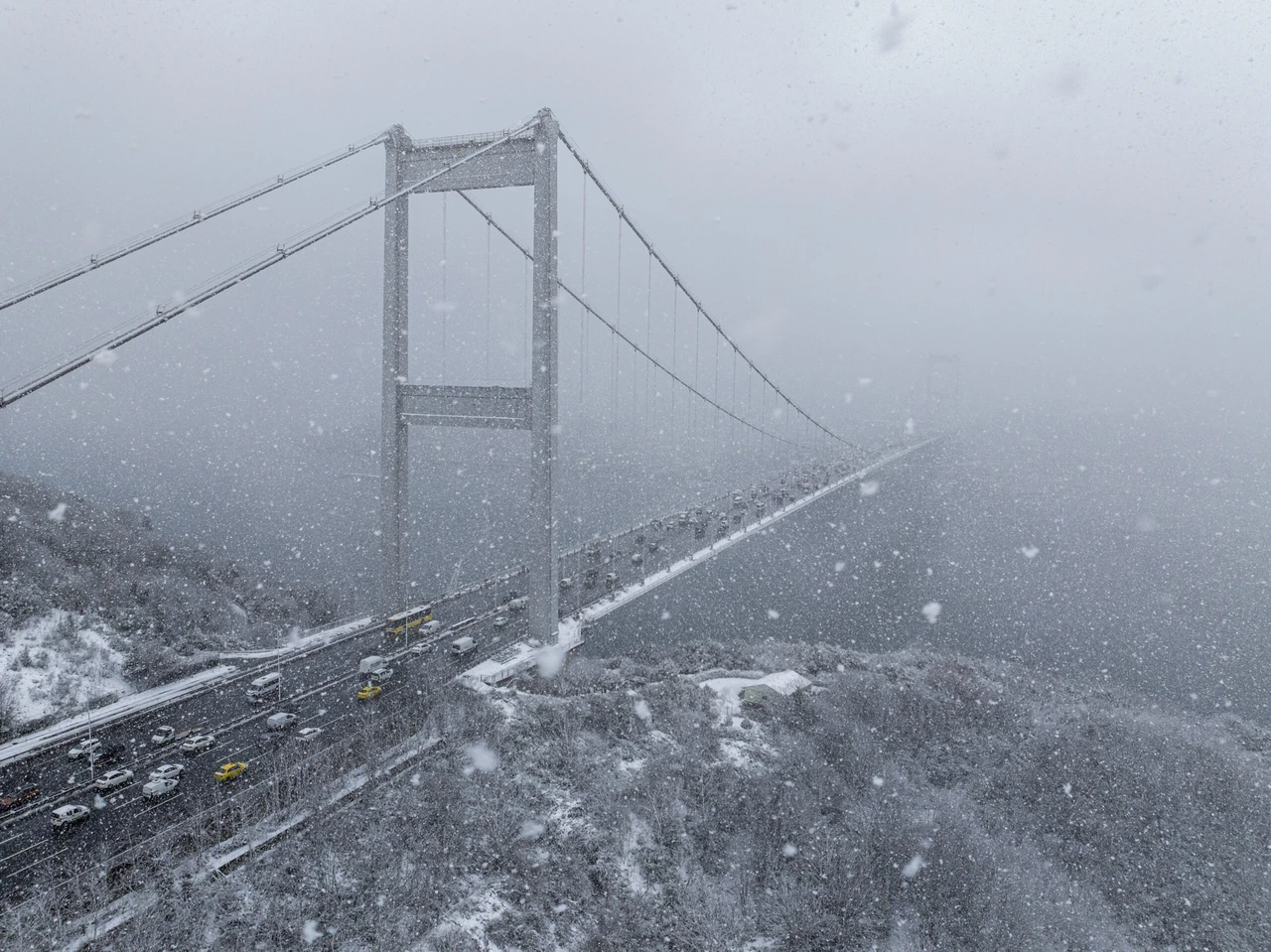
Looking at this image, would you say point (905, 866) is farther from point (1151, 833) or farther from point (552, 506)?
point (552, 506)

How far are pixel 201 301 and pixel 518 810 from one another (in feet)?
27.9

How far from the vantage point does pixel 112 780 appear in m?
9.46

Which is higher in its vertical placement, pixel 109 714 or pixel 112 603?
pixel 112 603

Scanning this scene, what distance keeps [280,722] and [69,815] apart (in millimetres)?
3090

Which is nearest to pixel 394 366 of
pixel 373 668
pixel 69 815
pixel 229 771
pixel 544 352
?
pixel 544 352

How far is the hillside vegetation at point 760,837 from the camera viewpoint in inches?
316

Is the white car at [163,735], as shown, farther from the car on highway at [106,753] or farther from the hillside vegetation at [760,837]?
the hillside vegetation at [760,837]

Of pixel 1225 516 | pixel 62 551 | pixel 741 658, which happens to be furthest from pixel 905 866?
pixel 1225 516

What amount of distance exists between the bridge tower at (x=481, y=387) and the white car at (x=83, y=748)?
275 inches

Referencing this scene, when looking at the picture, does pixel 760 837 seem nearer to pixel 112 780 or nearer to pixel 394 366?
pixel 112 780

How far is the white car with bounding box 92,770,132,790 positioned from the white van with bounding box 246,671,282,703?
2.96 metres

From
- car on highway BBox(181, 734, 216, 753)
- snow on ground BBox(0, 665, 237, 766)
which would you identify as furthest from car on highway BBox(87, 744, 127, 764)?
snow on ground BBox(0, 665, 237, 766)

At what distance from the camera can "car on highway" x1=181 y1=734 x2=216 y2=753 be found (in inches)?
416

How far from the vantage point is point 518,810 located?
982 centimetres
